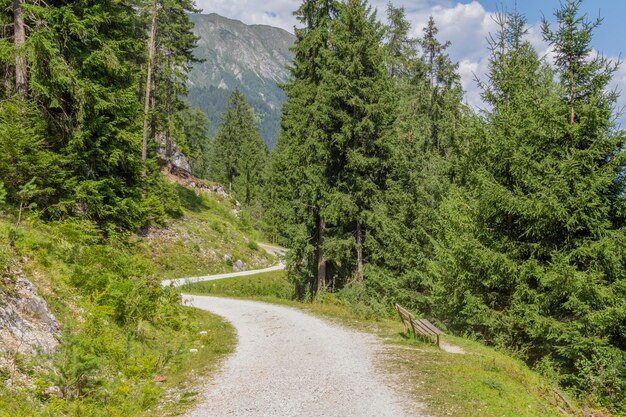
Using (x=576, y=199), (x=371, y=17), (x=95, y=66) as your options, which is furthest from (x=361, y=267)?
(x=95, y=66)

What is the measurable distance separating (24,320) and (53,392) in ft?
5.33

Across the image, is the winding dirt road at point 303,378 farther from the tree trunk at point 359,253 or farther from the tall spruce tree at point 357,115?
the tall spruce tree at point 357,115

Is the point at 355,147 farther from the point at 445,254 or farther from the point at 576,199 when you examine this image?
the point at 576,199

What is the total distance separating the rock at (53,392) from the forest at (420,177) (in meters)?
5.24

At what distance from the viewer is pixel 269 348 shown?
36.7ft

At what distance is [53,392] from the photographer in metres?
6.58

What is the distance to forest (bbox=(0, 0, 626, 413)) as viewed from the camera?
11.7m

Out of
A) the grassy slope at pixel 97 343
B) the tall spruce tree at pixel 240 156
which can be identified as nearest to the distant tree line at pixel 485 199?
the grassy slope at pixel 97 343

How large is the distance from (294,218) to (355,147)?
5707mm

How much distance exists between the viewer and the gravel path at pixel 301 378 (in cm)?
684

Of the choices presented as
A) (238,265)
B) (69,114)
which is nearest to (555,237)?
(69,114)

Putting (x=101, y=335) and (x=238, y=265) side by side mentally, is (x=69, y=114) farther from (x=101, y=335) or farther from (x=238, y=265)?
(x=238, y=265)

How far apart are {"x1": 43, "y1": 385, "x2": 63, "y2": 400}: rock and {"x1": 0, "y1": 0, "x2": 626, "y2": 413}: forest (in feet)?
17.2

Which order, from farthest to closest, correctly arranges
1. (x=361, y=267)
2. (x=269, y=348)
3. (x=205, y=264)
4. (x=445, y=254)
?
(x=205, y=264) < (x=361, y=267) < (x=445, y=254) < (x=269, y=348)
